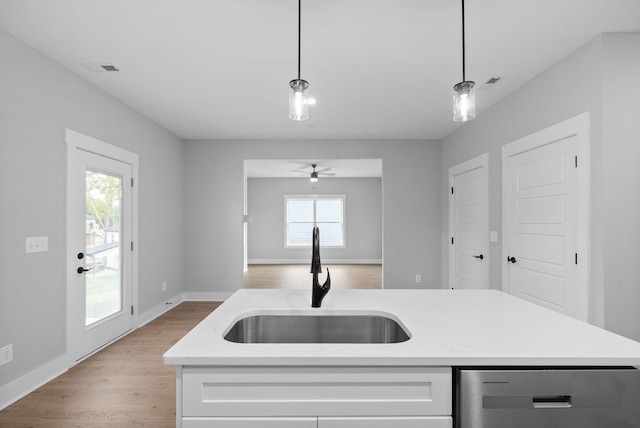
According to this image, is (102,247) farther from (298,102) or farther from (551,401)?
(551,401)

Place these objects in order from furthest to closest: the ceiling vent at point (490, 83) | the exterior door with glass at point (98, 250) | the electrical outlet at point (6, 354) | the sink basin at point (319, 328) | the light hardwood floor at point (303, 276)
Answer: the light hardwood floor at point (303, 276) → the ceiling vent at point (490, 83) → the exterior door with glass at point (98, 250) → the electrical outlet at point (6, 354) → the sink basin at point (319, 328)

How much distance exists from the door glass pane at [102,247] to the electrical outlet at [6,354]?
0.82 meters

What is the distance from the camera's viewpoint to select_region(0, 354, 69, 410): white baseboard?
2.27 m

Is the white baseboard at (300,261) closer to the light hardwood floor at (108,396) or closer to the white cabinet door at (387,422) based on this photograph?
the light hardwood floor at (108,396)

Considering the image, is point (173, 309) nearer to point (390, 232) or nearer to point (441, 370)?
point (390, 232)

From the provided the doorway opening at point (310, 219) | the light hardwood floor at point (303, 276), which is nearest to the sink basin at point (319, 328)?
the light hardwood floor at point (303, 276)

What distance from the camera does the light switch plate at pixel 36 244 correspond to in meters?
2.42

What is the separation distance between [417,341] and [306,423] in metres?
0.43

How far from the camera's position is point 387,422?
3.25 feet

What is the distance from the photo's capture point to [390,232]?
5.34 m

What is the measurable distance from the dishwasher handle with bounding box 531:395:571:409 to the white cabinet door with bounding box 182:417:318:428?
65 cm

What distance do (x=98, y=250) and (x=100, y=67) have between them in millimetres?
1695

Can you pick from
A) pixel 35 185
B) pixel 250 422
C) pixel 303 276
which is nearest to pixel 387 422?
pixel 250 422

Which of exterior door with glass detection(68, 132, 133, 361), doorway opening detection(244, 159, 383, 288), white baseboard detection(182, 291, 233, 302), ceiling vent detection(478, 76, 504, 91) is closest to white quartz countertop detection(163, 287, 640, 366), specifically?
exterior door with glass detection(68, 132, 133, 361)
